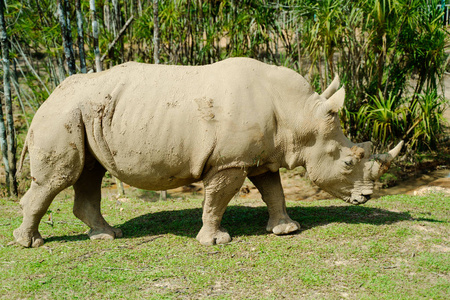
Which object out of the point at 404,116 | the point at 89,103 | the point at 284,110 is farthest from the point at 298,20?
the point at 89,103

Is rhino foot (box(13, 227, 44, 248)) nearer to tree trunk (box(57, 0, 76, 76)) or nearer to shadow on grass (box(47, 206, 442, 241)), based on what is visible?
shadow on grass (box(47, 206, 442, 241))

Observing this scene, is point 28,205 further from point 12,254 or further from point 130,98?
point 130,98

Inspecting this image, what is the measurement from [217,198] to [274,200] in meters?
0.82

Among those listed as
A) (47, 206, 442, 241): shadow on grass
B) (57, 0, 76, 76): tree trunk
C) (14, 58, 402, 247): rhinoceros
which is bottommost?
(47, 206, 442, 241): shadow on grass

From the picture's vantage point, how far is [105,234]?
18.7 ft

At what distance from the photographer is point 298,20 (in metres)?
10.3

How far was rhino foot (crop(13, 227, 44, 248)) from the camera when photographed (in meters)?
5.38

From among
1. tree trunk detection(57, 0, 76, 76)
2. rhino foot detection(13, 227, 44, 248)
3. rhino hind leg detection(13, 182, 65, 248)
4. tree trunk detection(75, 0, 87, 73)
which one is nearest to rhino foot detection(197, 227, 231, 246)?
rhino hind leg detection(13, 182, 65, 248)

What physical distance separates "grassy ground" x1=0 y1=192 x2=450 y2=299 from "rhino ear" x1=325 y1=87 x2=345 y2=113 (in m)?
1.40

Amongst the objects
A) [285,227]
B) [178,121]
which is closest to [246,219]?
[285,227]

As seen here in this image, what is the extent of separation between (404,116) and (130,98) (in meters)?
6.23

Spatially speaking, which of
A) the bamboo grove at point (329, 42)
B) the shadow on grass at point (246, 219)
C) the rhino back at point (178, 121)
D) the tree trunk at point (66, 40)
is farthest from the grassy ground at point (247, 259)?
the bamboo grove at point (329, 42)

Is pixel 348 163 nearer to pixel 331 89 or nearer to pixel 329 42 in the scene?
pixel 331 89

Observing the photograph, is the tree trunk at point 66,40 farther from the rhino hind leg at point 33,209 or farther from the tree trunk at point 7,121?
the rhino hind leg at point 33,209
